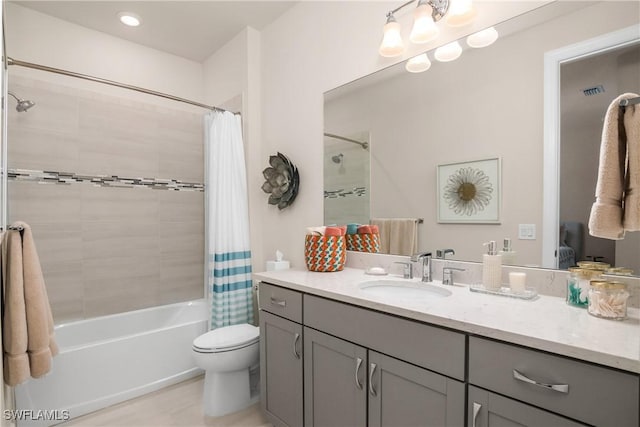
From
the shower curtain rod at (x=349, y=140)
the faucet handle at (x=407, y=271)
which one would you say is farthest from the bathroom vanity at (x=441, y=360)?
the shower curtain rod at (x=349, y=140)

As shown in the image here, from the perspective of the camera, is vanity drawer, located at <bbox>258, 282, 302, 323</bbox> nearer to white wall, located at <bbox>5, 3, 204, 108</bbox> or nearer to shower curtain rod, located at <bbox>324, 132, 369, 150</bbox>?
shower curtain rod, located at <bbox>324, 132, 369, 150</bbox>

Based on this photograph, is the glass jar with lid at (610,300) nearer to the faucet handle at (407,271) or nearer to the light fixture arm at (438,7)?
the faucet handle at (407,271)

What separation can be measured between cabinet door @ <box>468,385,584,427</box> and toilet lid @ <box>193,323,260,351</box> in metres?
1.40

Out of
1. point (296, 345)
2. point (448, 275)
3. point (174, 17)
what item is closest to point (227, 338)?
point (296, 345)

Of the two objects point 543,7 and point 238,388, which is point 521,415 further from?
point 238,388

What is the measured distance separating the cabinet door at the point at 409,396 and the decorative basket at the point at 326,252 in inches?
28.7

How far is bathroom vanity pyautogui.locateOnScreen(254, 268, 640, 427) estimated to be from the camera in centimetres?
82

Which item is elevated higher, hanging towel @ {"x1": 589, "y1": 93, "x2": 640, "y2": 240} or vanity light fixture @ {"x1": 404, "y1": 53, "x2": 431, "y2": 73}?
vanity light fixture @ {"x1": 404, "y1": 53, "x2": 431, "y2": 73}

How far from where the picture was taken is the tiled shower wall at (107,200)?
2391mm

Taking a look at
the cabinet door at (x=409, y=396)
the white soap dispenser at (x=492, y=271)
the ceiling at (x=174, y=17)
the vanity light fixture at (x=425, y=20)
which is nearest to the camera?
the cabinet door at (x=409, y=396)

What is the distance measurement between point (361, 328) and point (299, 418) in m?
0.67

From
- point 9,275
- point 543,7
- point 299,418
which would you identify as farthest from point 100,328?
point 543,7

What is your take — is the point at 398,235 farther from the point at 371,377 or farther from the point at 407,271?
the point at 371,377

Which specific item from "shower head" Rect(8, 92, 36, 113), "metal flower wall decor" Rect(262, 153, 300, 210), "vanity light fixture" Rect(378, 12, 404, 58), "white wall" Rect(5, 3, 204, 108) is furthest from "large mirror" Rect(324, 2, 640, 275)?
"shower head" Rect(8, 92, 36, 113)
